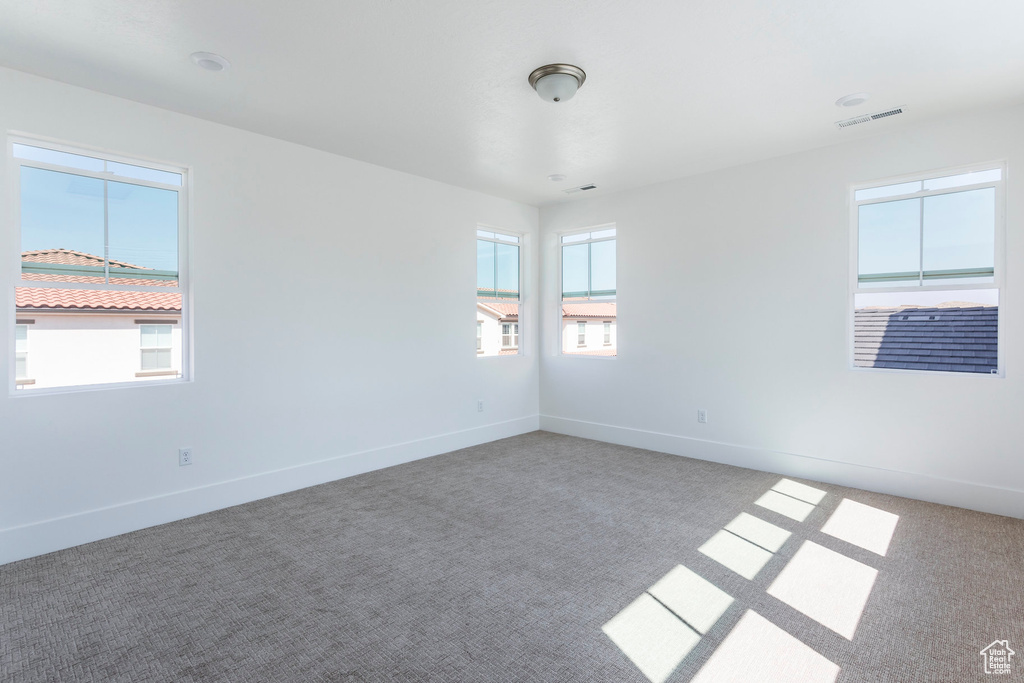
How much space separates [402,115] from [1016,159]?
417 cm

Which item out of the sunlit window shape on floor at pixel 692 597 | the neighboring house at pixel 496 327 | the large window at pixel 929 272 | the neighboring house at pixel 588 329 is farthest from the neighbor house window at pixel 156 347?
the large window at pixel 929 272

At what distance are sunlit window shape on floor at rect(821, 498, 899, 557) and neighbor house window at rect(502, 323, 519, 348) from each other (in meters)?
3.61

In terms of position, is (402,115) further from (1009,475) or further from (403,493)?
(1009,475)

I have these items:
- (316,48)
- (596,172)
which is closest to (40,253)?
(316,48)

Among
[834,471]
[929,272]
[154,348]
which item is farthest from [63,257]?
[929,272]

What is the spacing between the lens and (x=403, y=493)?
3.93 meters

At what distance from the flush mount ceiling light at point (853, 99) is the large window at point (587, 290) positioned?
2.57 m

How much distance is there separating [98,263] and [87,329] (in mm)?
427

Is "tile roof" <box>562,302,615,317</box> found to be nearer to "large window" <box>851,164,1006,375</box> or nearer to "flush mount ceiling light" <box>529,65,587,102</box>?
"large window" <box>851,164,1006,375</box>

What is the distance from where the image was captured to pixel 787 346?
4.34m

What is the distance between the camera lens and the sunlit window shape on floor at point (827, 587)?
7.38ft

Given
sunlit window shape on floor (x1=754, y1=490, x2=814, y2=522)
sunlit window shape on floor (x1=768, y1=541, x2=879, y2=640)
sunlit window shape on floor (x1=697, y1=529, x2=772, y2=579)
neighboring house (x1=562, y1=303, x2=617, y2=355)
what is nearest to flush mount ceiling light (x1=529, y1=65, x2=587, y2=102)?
sunlit window shape on floor (x1=697, y1=529, x2=772, y2=579)

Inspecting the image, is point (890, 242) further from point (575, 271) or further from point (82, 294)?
point (82, 294)
